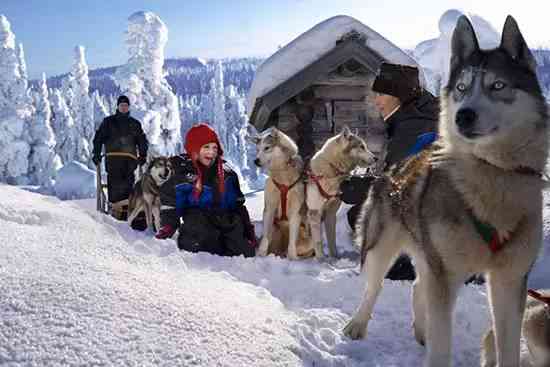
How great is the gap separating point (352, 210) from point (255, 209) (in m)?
8.61

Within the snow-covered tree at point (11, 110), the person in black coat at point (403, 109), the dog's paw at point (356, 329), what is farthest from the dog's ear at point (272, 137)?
the snow-covered tree at point (11, 110)

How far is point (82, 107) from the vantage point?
193ft

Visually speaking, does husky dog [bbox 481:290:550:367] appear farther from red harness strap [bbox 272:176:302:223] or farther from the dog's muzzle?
red harness strap [bbox 272:176:302:223]

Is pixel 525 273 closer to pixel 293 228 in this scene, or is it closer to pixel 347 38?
pixel 293 228

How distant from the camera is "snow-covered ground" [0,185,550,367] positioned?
1.89 meters

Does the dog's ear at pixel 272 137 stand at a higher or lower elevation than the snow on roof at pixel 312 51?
lower

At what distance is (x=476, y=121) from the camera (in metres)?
2.08

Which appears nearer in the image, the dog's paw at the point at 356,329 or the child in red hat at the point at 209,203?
the dog's paw at the point at 356,329

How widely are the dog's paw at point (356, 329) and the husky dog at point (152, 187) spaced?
22.3 ft

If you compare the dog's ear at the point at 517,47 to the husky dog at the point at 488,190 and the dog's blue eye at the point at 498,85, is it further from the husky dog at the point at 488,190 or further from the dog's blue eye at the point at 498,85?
the dog's blue eye at the point at 498,85

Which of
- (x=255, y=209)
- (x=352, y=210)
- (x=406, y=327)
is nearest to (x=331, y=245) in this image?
(x=352, y=210)

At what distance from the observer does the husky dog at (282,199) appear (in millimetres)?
6523

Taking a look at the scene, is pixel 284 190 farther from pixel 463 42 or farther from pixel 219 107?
pixel 219 107

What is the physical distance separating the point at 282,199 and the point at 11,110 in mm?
42231
